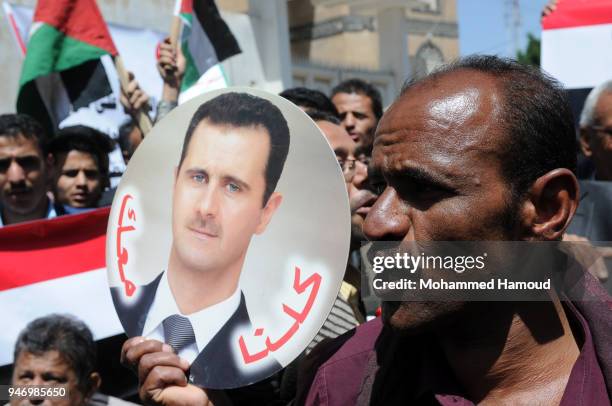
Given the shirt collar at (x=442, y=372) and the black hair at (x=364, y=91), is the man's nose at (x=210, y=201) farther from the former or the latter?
the black hair at (x=364, y=91)

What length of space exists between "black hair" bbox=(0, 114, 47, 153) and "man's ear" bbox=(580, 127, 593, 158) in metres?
2.40

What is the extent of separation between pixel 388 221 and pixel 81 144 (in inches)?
116

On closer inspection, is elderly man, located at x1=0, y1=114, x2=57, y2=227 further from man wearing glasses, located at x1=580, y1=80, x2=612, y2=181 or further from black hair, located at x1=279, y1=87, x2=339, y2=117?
man wearing glasses, located at x1=580, y1=80, x2=612, y2=181

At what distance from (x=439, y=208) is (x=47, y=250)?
2133mm

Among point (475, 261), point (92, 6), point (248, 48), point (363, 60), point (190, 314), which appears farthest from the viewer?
point (363, 60)

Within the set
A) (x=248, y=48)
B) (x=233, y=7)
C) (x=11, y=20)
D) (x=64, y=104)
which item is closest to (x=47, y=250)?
(x=64, y=104)

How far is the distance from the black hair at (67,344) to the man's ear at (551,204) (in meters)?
1.61

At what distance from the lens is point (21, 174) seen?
3.84 meters

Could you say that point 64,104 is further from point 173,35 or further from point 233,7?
point 233,7

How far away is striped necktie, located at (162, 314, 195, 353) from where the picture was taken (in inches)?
66.5

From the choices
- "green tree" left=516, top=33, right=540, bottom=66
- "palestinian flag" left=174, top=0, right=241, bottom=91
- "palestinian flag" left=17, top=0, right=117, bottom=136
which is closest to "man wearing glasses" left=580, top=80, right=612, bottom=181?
"palestinian flag" left=174, top=0, right=241, bottom=91

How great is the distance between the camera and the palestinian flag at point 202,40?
181 inches

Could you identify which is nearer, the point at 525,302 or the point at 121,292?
the point at 525,302

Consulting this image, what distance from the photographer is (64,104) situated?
4836 mm
